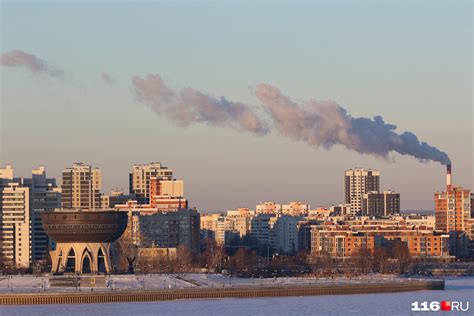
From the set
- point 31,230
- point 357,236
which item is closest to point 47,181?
point 31,230

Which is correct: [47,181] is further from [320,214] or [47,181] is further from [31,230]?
[320,214]

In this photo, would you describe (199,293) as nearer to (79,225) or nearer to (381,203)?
(79,225)

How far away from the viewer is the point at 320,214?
168 m

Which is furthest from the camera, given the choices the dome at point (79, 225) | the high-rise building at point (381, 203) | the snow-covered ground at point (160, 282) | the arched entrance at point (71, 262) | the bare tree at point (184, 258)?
the high-rise building at point (381, 203)

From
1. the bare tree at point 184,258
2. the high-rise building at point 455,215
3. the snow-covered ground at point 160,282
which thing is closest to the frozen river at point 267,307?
the snow-covered ground at point 160,282

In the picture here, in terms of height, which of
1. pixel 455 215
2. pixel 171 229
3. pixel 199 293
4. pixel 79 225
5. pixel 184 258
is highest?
pixel 455 215

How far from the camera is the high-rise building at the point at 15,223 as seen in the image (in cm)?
12812

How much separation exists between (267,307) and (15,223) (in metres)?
50.8

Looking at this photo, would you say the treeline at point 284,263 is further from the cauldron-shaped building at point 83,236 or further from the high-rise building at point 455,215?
the high-rise building at point 455,215

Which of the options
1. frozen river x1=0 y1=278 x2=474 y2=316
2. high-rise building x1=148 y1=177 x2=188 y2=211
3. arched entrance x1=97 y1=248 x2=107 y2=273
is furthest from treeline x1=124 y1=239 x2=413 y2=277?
frozen river x1=0 y1=278 x2=474 y2=316

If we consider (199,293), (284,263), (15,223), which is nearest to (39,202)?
(15,223)

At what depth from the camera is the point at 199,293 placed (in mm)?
87188

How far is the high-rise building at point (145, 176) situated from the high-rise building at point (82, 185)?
17438 millimetres

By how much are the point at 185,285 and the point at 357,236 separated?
46151 millimetres
